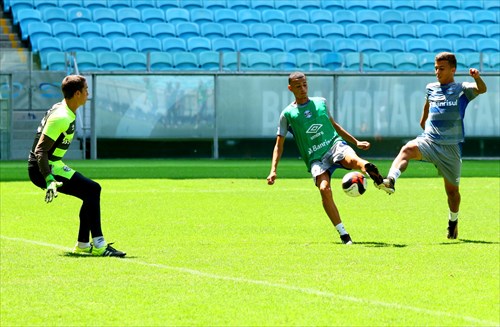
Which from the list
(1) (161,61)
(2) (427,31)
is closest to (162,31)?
(1) (161,61)

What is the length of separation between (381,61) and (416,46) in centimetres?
209

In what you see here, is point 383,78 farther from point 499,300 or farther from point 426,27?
point 499,300

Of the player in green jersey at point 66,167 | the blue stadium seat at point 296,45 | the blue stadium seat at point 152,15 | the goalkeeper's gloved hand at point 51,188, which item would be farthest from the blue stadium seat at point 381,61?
the goalkeeper's gloved hand at point 51,188

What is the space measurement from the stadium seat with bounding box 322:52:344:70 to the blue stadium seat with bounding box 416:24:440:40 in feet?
15.1

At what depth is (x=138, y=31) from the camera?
3425 cm

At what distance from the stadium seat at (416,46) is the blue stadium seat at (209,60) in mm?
6821

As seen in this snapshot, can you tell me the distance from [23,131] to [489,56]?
14074 millimetres

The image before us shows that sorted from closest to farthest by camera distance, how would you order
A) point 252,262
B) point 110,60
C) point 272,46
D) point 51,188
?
point 252,262 → point 51,188 → point 110,60 → point 272,46

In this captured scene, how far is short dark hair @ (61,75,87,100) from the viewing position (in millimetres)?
11047

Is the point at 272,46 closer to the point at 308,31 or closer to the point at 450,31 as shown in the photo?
the point at 308,31

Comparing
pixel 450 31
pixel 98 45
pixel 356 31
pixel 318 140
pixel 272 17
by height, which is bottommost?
pixel 318 140

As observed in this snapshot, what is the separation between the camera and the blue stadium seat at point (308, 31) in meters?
35.4

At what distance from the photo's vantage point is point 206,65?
32688 millimetres

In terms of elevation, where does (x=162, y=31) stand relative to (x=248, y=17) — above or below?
below
